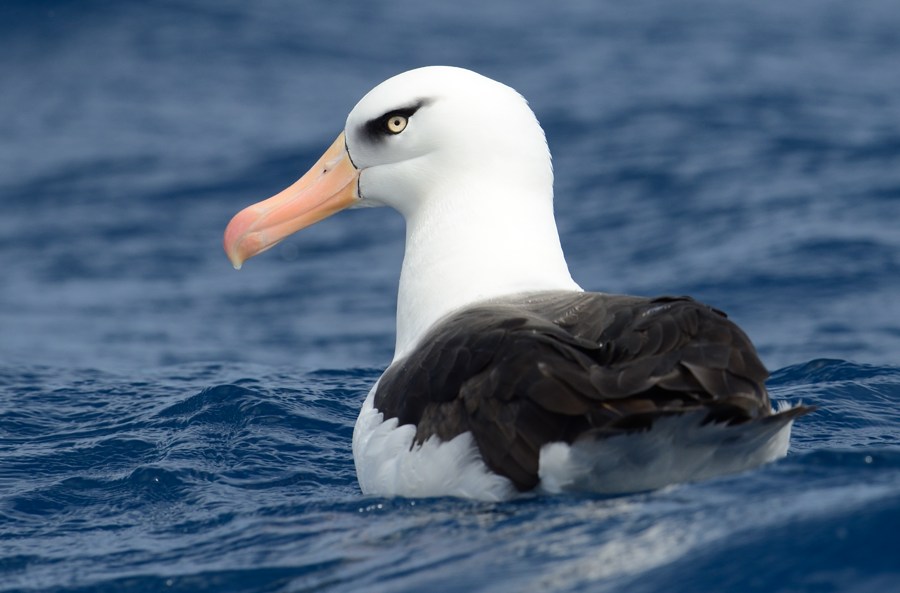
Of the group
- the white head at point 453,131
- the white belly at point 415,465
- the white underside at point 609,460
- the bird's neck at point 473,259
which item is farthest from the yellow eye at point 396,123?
the white underside at point 609,460

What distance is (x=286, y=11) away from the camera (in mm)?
19328

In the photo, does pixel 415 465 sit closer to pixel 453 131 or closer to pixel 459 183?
pixel 459 183

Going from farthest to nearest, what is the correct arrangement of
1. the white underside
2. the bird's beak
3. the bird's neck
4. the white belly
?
the bird's beak
the bird's neck
the white belly
the white underside

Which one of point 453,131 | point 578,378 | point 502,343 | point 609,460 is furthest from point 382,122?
point 609,460

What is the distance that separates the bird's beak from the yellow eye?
0.42m

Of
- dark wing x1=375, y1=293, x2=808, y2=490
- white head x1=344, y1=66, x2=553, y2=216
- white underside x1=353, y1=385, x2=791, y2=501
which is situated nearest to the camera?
dark wing x1=375, y1=293, x2=808, y2=490

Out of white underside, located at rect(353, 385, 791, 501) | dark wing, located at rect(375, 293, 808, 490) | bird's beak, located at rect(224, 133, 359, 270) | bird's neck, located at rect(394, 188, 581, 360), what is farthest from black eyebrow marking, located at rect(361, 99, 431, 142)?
white underside, located at rect(353, 385, 791, 501)

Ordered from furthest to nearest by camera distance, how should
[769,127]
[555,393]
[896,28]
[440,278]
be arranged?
[896,28] < [769,127] < [440,278] < [555,393]

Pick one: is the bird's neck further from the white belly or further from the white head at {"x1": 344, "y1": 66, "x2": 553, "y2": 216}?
the white belly

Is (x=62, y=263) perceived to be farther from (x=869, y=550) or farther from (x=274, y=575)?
(x=869, y=550)

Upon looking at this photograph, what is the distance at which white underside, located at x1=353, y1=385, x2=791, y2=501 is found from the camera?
16.1 ft

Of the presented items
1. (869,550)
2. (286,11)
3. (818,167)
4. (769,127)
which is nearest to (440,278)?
(869,550)

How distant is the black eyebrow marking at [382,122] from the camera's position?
22.1 ft

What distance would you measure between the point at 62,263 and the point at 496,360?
9078 millimetres
